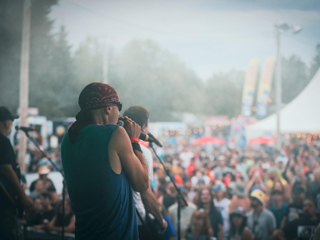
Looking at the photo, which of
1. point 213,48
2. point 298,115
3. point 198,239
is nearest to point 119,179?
point 198,239

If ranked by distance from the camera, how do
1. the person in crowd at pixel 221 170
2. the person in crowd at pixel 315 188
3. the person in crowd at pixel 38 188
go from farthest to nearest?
the person in crowd at pixel 221 170 → the person in crowd at pixel 38 188 → the person in crowd at pixel 315 188

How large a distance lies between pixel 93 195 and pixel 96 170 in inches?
5.1

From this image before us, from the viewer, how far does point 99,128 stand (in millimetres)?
1562

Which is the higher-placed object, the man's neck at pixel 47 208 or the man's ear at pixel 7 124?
the man's ear at pixel 7 124

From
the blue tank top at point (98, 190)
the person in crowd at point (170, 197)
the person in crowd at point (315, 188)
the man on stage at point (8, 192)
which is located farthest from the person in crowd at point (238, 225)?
the blue tank top at point (98, 190)

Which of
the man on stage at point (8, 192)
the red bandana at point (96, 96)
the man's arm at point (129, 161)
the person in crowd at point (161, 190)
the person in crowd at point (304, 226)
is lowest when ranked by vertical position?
the person in crowd at point (304, 226)

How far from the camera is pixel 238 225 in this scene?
4.82 metres

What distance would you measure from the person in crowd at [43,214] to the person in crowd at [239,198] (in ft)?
9.59

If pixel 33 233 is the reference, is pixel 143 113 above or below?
above

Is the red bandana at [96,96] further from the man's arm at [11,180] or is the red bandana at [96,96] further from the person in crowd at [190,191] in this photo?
the person in crowd at [190,191]

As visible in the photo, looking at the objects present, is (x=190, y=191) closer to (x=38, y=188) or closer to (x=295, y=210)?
(x=295, y=210)

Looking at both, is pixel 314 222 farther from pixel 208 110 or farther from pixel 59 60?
pixel 208 110

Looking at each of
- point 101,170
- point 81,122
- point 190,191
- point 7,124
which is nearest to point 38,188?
point 190,191

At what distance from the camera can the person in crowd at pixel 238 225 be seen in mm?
4718
